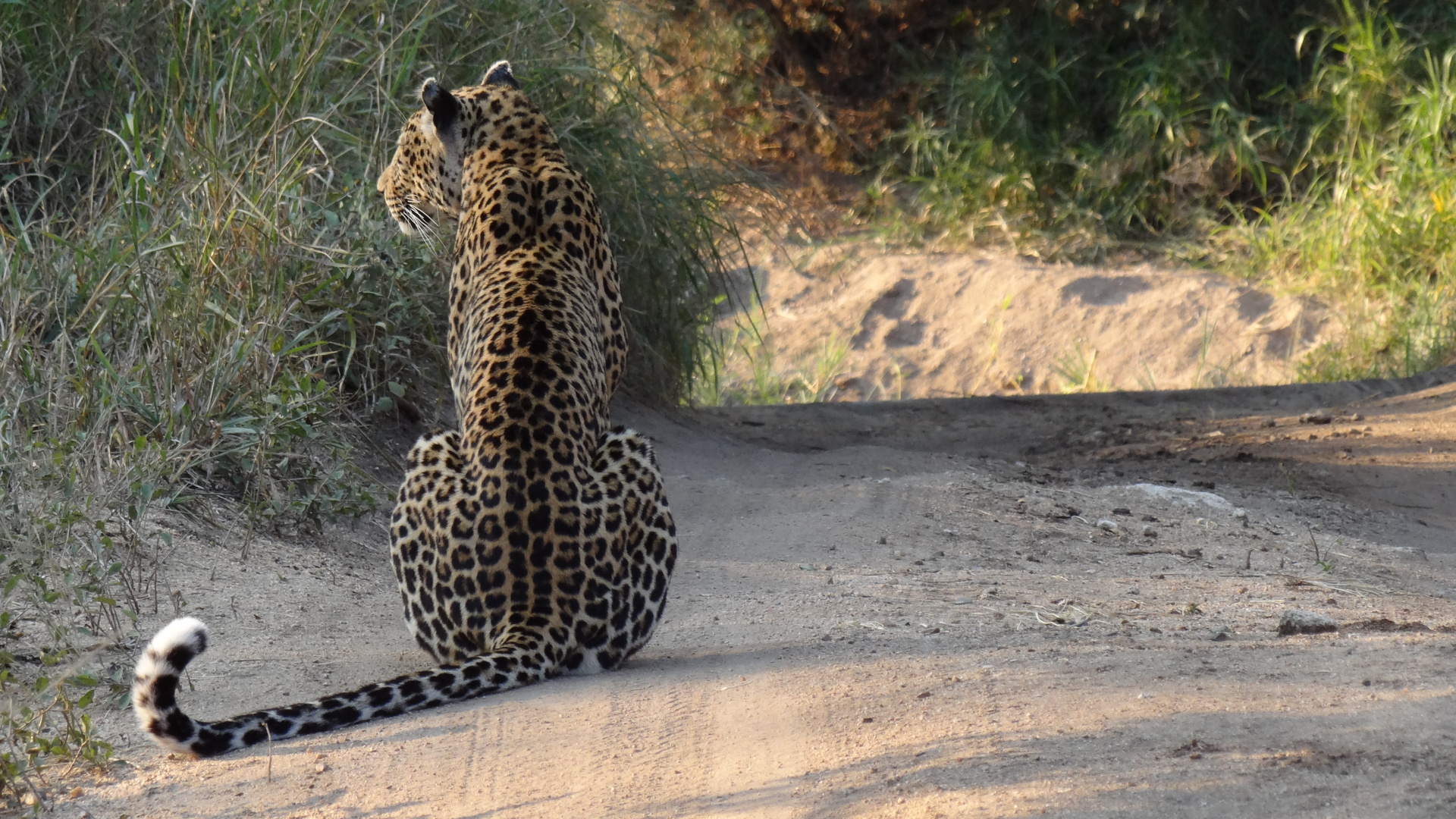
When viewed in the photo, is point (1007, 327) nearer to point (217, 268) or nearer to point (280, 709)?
point (217, 268)

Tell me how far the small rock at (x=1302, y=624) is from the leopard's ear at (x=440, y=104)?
305cm

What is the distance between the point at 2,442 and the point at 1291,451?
18.7 feet

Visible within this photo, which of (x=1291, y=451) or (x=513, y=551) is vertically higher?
(x=513, y=551)

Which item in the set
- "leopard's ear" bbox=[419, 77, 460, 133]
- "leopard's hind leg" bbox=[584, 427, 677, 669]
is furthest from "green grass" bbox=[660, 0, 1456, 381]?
"leopard's hind leg" bbox=[584, 427, 677, 669]

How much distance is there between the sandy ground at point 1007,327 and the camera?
1104 cm

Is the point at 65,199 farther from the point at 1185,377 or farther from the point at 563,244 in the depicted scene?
the point at 1185,377

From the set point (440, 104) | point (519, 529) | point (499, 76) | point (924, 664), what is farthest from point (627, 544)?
point (499, 76)

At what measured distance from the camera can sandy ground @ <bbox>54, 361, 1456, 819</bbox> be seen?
10.0 ft

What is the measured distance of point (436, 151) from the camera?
5246 mm

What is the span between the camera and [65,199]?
21.7 feet

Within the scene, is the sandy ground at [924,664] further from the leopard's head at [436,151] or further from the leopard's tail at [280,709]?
the leopard's head at [436,151]

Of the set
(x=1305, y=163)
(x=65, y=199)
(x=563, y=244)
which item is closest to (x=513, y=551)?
(x=563, y=244)

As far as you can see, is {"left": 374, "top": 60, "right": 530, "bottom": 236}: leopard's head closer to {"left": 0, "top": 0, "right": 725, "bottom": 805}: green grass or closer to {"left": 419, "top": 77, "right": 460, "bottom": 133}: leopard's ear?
{"left": 419, "top": 77, "right": 460, "bottom": 133}: leopard's ear

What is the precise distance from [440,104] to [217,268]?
3.21ft
